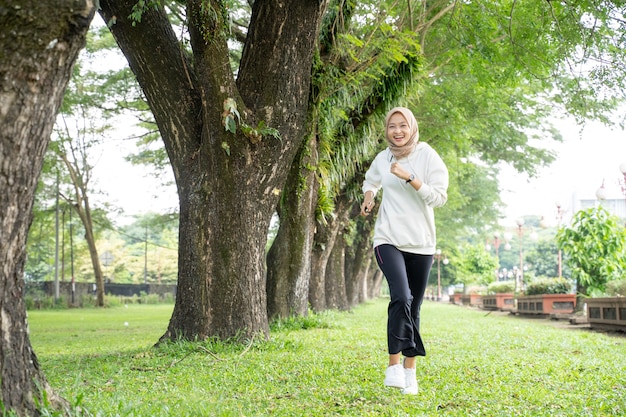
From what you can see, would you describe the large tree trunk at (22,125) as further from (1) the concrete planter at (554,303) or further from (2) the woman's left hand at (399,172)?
(1) the concrete planter at (554,303)

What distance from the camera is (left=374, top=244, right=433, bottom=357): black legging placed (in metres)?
4.79

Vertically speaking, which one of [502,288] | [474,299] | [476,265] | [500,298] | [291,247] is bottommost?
[474,299]

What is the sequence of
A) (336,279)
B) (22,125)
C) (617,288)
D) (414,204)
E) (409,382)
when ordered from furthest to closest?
(336,279) < (617,288) < (414,204) < (409,382) < (22,125)

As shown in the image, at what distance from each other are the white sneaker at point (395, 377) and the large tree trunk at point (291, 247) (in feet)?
23.5

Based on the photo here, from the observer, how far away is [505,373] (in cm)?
593

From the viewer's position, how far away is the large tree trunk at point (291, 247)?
11.9 m

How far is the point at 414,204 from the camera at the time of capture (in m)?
5.05

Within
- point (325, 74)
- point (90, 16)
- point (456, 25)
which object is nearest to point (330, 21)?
point (325, 74)

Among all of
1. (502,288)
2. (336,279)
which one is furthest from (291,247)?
(502,288)

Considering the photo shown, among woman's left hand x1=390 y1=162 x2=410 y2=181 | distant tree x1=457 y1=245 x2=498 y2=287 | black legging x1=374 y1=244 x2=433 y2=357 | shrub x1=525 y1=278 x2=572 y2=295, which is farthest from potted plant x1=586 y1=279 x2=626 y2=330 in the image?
distant tree x1=457 y1=245 x2=498 y2=287

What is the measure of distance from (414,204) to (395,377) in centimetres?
127

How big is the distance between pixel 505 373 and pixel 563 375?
1.59 ft

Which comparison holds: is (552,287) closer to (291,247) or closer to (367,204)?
(291,247)

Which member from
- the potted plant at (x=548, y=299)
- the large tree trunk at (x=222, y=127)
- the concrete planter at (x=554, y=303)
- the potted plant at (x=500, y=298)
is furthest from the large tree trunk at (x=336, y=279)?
the large tree trunk at (x=222, y=127)
